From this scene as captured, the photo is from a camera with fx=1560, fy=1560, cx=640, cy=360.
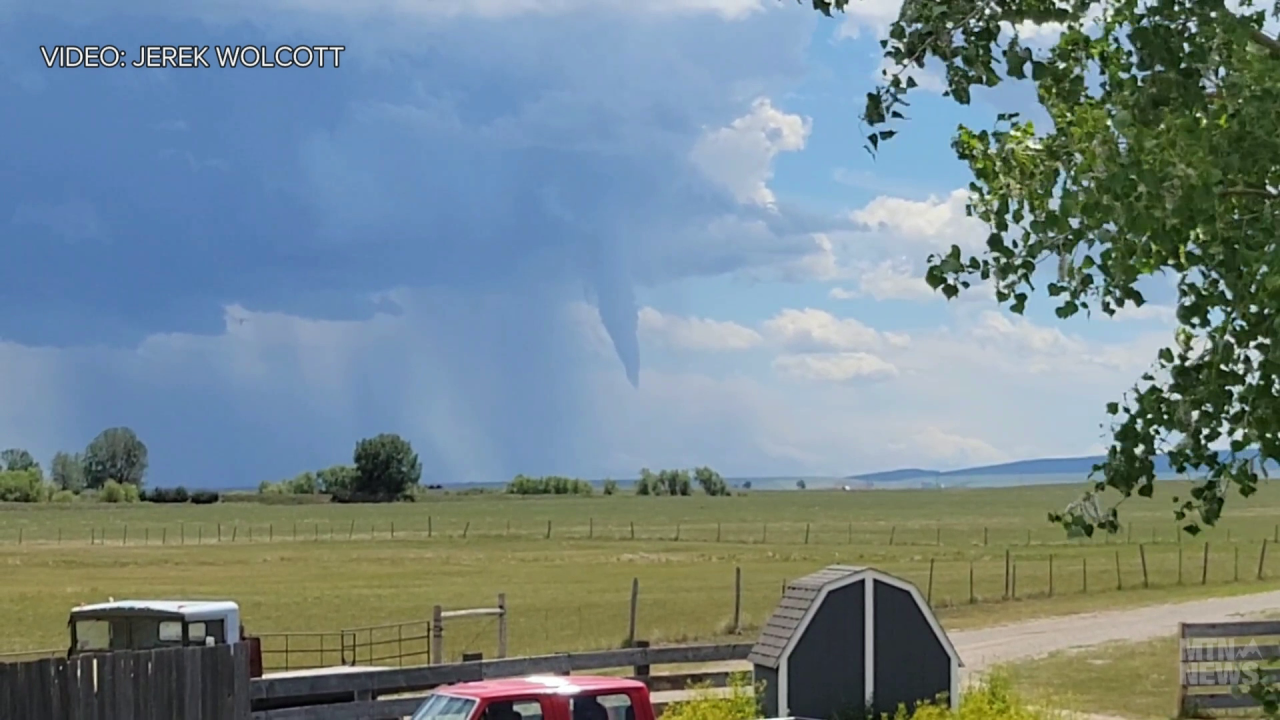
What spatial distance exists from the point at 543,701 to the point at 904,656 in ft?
12.8

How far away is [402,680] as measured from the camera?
646 inches

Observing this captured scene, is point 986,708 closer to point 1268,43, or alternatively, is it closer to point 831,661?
point 831,661

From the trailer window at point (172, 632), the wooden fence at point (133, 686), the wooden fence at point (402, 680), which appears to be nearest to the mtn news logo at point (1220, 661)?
the wooden fence at point (402, 680)

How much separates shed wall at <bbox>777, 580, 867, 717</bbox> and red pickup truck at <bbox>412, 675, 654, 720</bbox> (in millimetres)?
1834

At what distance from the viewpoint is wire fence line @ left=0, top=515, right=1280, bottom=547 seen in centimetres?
9712

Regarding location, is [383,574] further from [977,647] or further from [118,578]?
[977,647]

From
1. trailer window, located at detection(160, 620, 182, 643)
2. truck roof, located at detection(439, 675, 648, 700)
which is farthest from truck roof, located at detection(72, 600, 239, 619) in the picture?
truck roof, located at detection(439, 675, 648, 700)

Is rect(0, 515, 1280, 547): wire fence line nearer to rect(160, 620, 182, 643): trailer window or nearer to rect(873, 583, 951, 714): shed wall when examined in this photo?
rect(160, 620, 182, 643): trailer window

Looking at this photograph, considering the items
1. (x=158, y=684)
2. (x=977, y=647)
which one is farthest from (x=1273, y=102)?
(x=977, y=647)

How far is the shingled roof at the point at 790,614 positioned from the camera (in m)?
13.5

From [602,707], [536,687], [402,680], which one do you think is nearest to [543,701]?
[536,687]

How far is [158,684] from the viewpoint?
40.2 feet

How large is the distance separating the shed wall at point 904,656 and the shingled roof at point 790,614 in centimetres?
48

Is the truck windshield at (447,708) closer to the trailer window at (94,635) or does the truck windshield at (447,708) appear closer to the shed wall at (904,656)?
the shed wall at (904,656)
